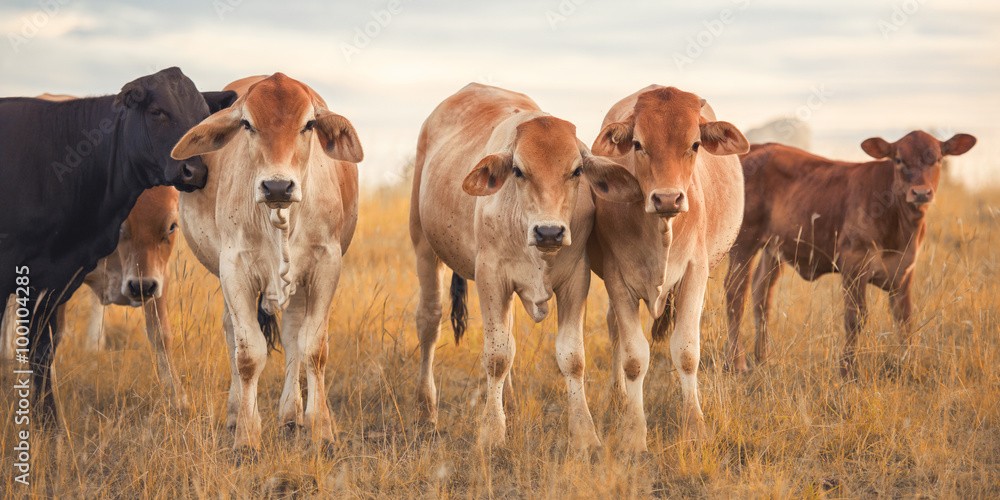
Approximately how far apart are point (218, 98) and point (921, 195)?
5531 millimetres

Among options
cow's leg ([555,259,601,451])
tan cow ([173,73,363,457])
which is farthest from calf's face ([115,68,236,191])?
cow's leg ([555,259,601,451])

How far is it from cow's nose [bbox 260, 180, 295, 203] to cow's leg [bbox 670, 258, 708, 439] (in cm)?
236

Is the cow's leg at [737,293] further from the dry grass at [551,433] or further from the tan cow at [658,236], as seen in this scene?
the tan cow at [658,236]

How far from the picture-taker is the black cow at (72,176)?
5.61 meters

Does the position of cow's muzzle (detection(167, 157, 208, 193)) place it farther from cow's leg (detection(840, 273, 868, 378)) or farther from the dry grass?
cow's leg (detection(840, 273, 868, 378))

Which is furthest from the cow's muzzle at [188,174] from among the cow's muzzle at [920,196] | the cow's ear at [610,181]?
the cow's muzzle at [920,196]

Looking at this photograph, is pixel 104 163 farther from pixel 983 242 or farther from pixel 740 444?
pixel 983 242

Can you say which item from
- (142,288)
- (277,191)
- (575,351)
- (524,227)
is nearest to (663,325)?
(575,351)

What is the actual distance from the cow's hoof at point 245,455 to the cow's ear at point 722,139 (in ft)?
10.3

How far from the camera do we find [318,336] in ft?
17.6

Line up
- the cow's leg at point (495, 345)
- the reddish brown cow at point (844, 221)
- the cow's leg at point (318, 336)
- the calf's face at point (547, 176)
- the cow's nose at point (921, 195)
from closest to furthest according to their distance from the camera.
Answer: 1. the calf's face at point (547, 176)
2. the cow's leg at point (495, 345)
3. the cow's leg at point (318, 336)
4. the cow's nose at point (921, 195)
5. the reddish brown cow at point (844, 221)

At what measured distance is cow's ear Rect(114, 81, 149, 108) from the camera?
5703 mm

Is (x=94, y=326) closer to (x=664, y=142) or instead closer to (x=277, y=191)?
(x=277, y=191)

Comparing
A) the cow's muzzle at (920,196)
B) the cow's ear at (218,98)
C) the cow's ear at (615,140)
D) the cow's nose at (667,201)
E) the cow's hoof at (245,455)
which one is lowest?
the cow's hoof at (245,455)
